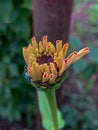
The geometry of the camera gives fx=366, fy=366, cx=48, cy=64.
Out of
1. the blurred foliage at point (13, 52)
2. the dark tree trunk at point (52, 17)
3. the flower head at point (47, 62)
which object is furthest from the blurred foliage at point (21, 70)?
the flower head at point (47, 62)

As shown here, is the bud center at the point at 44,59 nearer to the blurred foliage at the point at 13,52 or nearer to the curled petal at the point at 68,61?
the curled petal at the point at 68,61

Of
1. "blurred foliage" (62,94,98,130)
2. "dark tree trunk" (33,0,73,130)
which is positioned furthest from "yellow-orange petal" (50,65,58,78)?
→ "blurred foliage" (62,94,98,130)

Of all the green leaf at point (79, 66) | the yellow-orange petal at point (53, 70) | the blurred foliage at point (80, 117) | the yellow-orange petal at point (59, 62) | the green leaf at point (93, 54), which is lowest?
the blurred foliage at point (80, 117)

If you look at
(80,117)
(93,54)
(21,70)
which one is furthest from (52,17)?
(80,117)

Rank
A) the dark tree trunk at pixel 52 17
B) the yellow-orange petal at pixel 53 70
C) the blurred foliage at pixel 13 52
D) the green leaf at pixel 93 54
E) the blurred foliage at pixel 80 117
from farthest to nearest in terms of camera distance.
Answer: the blurred foliage at pixel 80 117, the blurred foliage at pixel 13 52, the green leaf at pixel 93 54, the dark tree trunk at pixel 52 17, the yellow-orange petal at pixel 53 70

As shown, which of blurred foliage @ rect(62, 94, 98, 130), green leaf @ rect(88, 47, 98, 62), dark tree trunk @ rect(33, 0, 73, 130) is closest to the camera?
dark tree trunk @ rect(33, 0, 73, 130)

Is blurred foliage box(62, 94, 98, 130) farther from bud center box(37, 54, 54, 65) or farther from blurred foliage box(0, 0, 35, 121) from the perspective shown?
bud center box(37, 54, 54, 65)

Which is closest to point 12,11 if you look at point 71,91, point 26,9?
point 26,9
